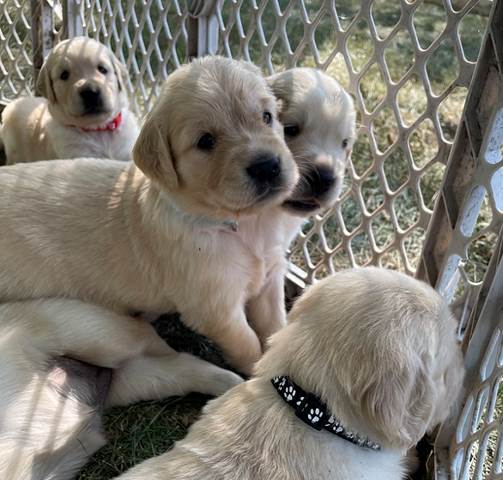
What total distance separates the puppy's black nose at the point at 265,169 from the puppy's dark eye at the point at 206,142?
19 centimetres

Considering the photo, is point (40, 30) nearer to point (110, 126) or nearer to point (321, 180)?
point (110, 126)

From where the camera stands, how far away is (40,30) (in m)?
4.94

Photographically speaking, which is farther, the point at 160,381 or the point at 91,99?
the point at 91,99

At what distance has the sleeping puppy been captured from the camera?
152 inches

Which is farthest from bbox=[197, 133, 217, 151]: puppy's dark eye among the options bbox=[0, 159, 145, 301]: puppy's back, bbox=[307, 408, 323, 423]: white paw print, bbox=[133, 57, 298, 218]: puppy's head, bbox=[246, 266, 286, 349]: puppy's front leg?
bbox=[307, 408, 323, 423]: white paw print

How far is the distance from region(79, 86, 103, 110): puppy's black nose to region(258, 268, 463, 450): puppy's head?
2403mm

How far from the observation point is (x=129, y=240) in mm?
2807

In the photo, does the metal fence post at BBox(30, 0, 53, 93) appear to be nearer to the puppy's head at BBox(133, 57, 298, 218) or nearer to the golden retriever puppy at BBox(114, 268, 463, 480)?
the puppy's head at BBox(133, 57, 298, 218)

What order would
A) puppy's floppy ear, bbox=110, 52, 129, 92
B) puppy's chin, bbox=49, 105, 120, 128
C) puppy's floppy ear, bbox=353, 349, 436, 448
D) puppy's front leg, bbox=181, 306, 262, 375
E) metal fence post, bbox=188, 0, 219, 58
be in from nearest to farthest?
A: 1. puppy's floppy ear, bbox=353, 349, 436, 448
2. puppy's front leg, bbox=181, 306, 262, 375
3. metal fence post, bbox=188, 0, 219, 58
4. puppy's chin, bbox=49, 105, 120, 128
5. puppy's floppy ear, bbox=110, 52, 129, 92

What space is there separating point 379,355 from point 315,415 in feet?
0.94

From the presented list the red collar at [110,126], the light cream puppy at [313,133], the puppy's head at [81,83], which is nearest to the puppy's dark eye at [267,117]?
the light cream puppy at [313,133]

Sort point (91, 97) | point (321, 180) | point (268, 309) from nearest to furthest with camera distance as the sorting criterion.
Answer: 1. point (321, 180)
2. point (268, 309)
3. point (91, 97)

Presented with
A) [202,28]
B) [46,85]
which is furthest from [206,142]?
[46,85]

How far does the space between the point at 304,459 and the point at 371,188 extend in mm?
2724
